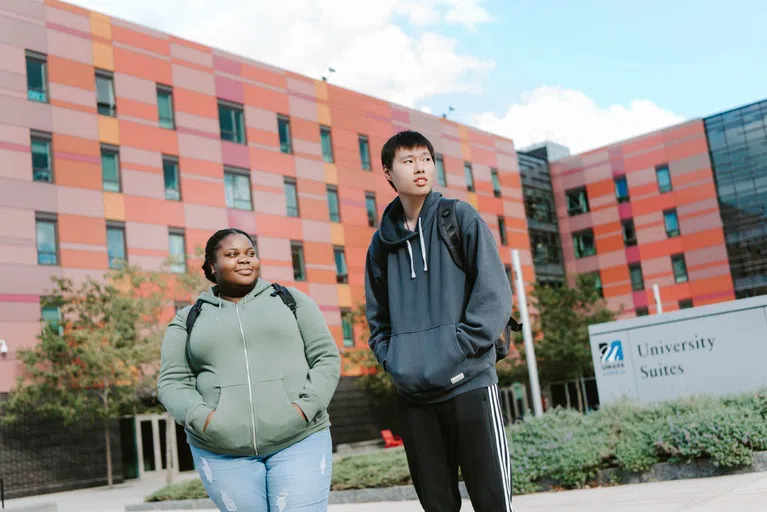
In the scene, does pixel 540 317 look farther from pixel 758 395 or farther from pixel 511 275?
pixel 758 395

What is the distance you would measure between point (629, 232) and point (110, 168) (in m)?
30.1

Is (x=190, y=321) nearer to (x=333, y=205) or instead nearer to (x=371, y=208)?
(x=333, y=205)

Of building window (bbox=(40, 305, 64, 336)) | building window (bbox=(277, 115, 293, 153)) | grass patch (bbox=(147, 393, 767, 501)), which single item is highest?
building window (bbox=(277, 115, 293, 153))

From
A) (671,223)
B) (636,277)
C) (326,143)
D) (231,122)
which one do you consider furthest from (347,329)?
(671,223)

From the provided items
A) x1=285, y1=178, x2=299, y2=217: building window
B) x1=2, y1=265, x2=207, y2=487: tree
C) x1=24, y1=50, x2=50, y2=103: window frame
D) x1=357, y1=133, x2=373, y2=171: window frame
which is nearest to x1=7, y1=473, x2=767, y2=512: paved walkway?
x1=2, y1=265, x2=207, y2=487: tree

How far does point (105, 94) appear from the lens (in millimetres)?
29656

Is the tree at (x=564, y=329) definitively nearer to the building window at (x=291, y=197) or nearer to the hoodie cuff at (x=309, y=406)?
the building window at (x=291, y=197)

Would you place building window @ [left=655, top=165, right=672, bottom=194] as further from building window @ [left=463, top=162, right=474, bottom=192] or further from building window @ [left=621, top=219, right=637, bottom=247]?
building window @ [left=463, top=162, right=474, bottom=192]

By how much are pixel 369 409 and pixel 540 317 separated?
9.50 meters

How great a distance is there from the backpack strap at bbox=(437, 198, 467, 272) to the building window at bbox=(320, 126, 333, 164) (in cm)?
3362

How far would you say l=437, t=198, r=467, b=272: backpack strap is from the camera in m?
3.53

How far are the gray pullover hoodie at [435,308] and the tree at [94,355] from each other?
2140cm

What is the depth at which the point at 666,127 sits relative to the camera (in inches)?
1842

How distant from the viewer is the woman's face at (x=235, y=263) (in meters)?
3.75
